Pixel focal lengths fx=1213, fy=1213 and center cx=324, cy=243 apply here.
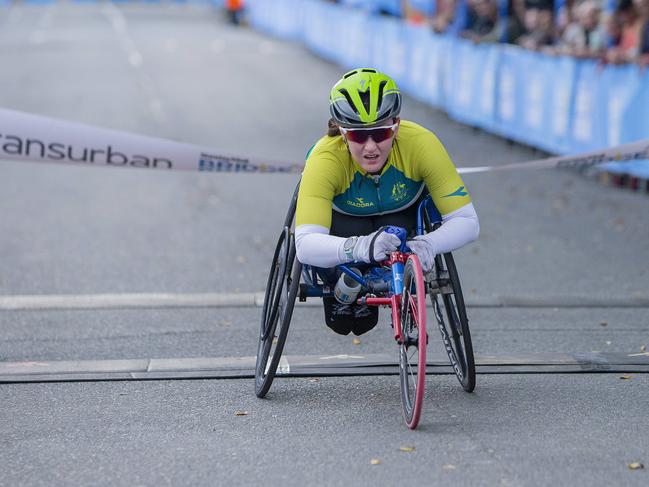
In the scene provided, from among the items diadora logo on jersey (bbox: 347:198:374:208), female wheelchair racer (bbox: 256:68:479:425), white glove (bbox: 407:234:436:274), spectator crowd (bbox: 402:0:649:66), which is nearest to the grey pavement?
female wheelchair racer (bbox: 256:68:479:425)

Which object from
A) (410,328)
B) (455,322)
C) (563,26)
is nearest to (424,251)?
(410,328)

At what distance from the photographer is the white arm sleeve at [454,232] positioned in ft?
18.2

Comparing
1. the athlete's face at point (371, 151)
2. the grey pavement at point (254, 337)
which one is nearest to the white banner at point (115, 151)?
the grey pavement at point (254, 337)

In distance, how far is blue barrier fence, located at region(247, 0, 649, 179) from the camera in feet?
44.9

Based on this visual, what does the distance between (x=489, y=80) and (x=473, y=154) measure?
83.9 inches

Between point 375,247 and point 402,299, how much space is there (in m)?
0.26

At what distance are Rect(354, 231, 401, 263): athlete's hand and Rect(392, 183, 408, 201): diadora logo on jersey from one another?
0.41 m

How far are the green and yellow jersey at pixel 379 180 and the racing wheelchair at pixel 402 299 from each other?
0.77ft

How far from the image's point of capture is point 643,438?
17.1 ft

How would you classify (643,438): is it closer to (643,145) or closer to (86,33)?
(643,145)

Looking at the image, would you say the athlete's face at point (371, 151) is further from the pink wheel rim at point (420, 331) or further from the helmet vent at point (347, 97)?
the pink wheel rim at point (420, 331)

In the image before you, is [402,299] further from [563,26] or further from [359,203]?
[563,26]

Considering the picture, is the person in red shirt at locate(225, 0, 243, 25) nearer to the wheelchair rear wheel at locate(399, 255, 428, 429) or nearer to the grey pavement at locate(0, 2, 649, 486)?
the grey pavement at locate(0, 2, 649, 486)

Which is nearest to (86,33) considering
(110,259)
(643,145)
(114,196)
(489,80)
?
(489,80)
